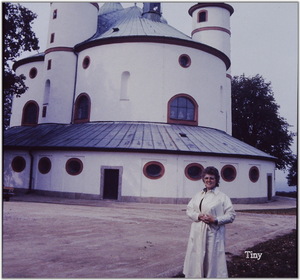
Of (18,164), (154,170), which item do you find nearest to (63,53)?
(18,164)

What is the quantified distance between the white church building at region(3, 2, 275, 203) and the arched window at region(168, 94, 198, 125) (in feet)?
0.27

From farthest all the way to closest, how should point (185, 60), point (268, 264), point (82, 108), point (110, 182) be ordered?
point (82, 108)
point (185, 60)
point (110, 182)
point (268, 264)

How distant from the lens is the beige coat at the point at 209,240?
4.73 m

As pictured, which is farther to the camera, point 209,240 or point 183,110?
point 183,110

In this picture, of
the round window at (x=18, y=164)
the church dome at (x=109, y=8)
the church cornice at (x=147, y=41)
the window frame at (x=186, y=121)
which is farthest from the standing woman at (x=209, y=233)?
the church dome at (x=109, y=8)

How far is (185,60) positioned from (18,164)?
1559cm

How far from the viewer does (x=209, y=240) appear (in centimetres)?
475

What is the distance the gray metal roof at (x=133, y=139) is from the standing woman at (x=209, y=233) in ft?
47.2

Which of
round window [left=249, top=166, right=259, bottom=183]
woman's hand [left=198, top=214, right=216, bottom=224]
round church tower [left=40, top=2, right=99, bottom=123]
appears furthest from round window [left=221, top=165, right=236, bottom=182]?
woman's hand [left=198, top=214, right=216, bottom=224]

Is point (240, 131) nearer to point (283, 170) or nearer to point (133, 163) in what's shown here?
point (283, 170)

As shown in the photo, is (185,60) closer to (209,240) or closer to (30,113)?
(30,113)

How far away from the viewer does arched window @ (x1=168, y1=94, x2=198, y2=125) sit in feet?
80.1

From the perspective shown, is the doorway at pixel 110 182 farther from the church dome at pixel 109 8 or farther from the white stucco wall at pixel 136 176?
the church dome at pixel 109 8

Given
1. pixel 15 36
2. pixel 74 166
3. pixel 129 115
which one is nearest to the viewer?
pixel 15 36
